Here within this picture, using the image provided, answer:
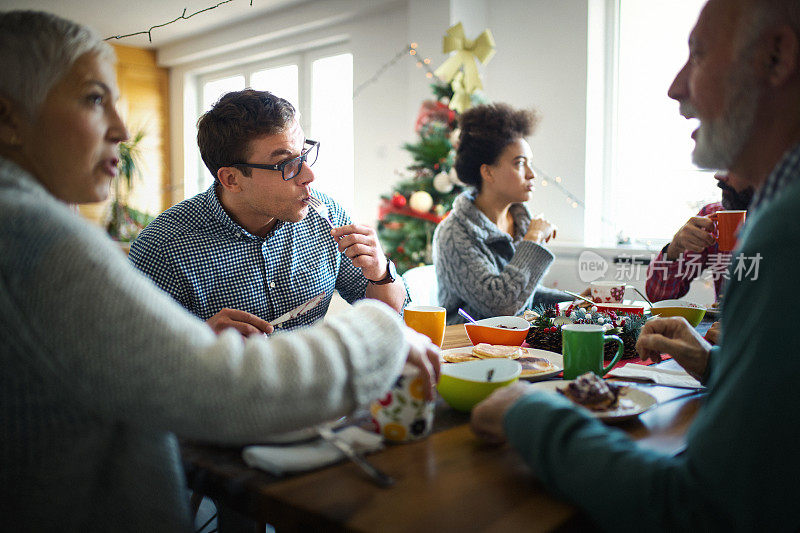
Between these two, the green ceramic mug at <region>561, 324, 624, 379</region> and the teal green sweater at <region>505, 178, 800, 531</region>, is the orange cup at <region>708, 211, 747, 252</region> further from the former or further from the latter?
the teal green sweater at <region>505, 178, 800, 531</region>

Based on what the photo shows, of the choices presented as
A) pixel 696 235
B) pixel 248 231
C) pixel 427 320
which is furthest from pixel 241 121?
pixel 696 235

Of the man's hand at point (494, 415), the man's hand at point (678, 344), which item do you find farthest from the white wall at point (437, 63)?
the man's hand at point (494, 415)

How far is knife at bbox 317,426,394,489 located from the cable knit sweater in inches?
3.9

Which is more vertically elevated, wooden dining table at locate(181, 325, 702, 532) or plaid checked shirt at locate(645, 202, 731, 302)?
plaid checked shirt at locate(645, 202, 731, 302)

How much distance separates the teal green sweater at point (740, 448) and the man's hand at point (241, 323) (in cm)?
71

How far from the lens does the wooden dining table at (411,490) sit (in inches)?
25.7

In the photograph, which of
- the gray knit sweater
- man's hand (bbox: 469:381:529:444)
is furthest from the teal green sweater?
the gray knit sweater

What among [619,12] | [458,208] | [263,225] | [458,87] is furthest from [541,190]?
[263,225]

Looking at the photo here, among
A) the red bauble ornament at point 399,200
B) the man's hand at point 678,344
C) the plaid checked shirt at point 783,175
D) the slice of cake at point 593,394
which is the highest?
the red bauble ornament at point 399,200

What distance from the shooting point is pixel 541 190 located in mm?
4016

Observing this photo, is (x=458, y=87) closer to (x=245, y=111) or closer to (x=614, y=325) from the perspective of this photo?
(x=245, y=111)

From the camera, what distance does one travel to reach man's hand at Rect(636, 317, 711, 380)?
1133 mm

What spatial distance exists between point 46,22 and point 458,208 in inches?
73.6

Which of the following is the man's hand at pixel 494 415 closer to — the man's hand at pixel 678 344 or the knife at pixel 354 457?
the knife at pixel 354 457
